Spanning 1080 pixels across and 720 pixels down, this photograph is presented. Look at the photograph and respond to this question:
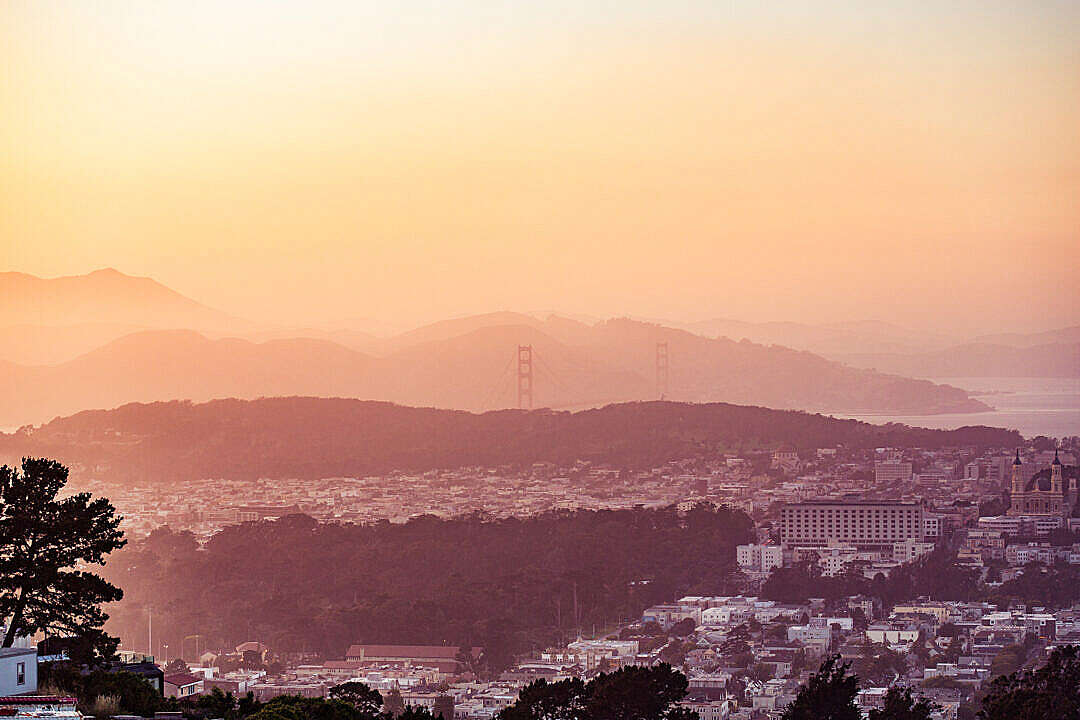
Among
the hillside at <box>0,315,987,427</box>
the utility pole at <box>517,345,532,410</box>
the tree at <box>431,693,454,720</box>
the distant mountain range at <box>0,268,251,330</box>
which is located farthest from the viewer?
the utility pole at <box>517,345,532,410</box>

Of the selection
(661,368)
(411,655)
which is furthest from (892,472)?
(411,655)

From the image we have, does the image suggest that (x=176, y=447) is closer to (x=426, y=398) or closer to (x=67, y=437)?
(x=67, y=437)

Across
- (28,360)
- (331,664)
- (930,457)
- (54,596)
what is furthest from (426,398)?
(54,596)

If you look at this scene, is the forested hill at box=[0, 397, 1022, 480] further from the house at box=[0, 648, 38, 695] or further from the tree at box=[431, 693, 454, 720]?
the house at box=[0, 648, 38, 695]

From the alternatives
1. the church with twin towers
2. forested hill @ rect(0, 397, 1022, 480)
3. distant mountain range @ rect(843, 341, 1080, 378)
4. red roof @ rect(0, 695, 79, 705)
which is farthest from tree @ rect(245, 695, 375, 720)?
distant mountain range @ rect(843, 341, 1080, 378)

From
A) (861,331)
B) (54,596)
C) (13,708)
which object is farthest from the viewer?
(861,331)

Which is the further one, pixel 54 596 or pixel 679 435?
pixel 679 435

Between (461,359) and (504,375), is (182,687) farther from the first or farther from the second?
(504,375)
